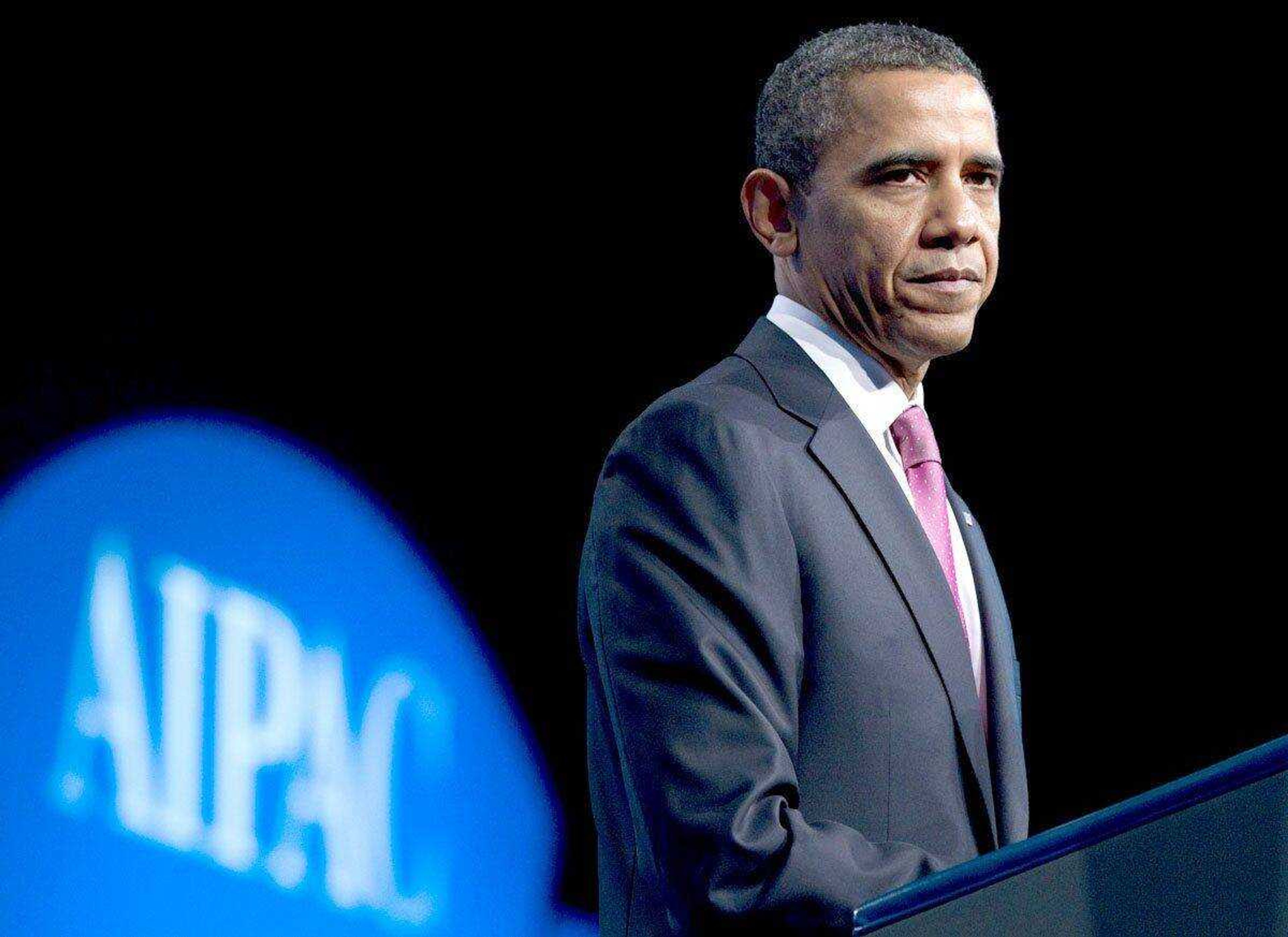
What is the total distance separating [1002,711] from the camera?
1402 mm

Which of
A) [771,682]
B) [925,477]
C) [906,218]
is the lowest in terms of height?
[771,682]

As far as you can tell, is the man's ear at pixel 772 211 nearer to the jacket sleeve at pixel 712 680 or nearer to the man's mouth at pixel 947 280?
the man's mouth at pixel 947 280

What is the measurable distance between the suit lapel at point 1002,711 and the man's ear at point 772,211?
1.05 feet

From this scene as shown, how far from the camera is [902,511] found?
4.52 ft

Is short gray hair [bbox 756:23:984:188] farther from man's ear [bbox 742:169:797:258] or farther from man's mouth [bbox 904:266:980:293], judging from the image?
man's mouth [bbox 904:266:980:293]

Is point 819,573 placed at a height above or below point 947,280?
below

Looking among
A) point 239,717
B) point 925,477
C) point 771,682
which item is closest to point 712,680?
point 771,682

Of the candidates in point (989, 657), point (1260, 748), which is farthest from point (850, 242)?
point (1260, 748)

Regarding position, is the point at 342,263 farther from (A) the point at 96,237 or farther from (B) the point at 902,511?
(B) the point at 902,511

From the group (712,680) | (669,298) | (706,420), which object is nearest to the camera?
(712,680)

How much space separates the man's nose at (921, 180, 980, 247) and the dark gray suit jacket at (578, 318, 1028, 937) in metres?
0.16

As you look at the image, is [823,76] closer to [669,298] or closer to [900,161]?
[900,161]

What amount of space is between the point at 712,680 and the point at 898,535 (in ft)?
0.77

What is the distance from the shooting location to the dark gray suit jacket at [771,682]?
116 centimetres
